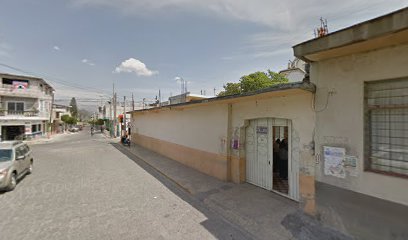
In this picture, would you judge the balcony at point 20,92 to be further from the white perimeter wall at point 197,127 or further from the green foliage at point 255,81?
the green foliage at point 255,81

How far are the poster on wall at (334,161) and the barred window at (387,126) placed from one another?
0.42 metres

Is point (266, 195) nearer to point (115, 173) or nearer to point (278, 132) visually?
point (278, 132)

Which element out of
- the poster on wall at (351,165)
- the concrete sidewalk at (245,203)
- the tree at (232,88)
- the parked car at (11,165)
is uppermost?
the tree at (232,88)

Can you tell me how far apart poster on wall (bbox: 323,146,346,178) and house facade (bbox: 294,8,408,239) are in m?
0.02

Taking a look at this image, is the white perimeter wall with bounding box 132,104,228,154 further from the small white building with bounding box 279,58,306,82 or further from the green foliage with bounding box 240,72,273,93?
the green foliage with bounding box 240,72,273,93

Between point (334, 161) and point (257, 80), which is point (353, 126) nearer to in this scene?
point (334, 161)

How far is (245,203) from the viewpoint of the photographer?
577cm

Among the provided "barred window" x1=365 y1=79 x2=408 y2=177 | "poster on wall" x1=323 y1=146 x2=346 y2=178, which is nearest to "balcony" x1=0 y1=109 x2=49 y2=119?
"poster on wall" x1=323 y1=146 x2=346 y2=178

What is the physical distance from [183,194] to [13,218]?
4442 mm

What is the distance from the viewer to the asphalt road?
446cm

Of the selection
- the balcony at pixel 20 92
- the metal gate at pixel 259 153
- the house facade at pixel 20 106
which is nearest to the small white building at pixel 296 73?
the metal gate at pixel 259 153

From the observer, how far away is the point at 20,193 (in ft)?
22.7

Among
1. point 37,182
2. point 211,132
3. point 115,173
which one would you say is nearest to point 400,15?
point 211,132

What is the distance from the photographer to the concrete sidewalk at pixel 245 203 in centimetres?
459
